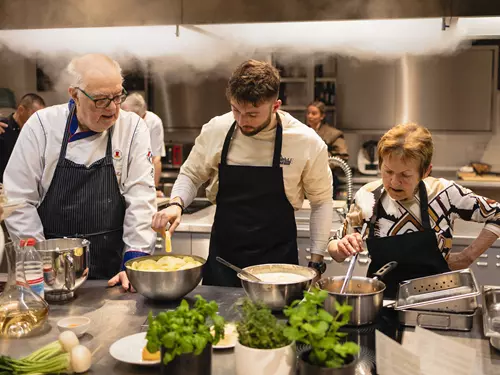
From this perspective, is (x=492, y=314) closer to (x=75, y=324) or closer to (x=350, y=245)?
(x=350, y=245)

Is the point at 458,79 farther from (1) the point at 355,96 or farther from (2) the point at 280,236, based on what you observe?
(2) the point at 280,236

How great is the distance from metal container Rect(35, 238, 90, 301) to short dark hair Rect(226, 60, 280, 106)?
789 mm

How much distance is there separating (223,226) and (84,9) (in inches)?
80.1

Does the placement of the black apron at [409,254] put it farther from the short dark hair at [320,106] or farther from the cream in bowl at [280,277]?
the short dark hair at [320,106]

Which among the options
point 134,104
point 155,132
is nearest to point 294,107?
point 155,132

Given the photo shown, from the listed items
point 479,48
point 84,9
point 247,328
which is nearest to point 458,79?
point 479,48

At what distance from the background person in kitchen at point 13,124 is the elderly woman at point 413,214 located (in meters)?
3.85

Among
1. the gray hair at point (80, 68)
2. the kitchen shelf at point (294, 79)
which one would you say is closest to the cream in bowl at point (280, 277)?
the gray hair at point (80, 68)

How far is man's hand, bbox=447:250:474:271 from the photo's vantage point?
2258 millimetres

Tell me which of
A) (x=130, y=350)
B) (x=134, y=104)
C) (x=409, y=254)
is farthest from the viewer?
(x=134, y=104)

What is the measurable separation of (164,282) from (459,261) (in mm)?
1153

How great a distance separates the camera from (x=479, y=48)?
19.9 ft

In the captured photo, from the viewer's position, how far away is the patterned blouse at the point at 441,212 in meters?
2.22

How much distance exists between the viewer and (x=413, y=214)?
2.25 metres
